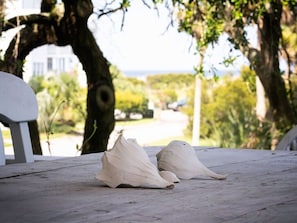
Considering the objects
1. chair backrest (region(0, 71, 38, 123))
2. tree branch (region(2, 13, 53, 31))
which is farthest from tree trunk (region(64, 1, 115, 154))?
chair backrest (region(0, 71, 38, 123))

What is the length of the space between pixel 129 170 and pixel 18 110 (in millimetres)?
683

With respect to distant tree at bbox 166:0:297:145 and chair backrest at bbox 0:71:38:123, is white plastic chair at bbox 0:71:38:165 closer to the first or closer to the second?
chair backrest at bbox 0:71:38:123

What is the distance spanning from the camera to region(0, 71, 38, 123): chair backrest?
1886 mm

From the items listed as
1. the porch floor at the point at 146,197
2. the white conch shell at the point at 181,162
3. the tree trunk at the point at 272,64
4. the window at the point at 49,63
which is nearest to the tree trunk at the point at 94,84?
the tree trunk at the point at 272,64

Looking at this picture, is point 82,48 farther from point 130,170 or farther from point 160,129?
point 160,129

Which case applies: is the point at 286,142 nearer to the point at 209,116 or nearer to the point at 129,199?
the point at 129,199

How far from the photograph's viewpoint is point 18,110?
192 centimetres

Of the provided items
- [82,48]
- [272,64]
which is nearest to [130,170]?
[82,48]

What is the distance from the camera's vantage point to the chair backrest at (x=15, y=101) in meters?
1.89

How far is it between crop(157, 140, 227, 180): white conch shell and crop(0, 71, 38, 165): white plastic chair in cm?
58

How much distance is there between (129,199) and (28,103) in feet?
2.82

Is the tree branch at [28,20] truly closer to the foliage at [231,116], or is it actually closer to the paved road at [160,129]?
the foliage at [231,116]

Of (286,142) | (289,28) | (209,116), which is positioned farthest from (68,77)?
(286,142)

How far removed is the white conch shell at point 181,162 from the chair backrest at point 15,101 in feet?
1.91
